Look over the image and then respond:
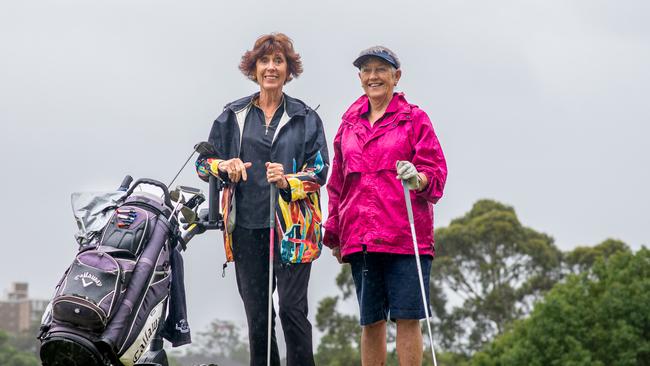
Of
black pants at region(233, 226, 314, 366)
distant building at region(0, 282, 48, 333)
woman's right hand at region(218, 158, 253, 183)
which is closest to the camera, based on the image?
woman's right hand at region(218, 158, 253, 183)

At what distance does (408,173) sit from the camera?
8766mm

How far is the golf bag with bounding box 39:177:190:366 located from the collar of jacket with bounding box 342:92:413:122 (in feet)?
4.93

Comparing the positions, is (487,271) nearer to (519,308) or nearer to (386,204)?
(519,308)

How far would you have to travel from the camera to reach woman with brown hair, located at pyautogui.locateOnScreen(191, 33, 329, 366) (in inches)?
370

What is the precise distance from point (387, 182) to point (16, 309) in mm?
126025

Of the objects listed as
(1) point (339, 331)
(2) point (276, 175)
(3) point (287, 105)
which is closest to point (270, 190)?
(2) point (276, 175)

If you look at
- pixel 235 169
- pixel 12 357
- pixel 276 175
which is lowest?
pixel 276 175

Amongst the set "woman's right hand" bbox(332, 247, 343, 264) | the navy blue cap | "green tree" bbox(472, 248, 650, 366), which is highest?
"green tree" bbox(472, 248, 650, 366)

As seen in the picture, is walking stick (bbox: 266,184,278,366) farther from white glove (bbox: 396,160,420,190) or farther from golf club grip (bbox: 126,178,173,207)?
white glove (bbox: 396,160,420,190)

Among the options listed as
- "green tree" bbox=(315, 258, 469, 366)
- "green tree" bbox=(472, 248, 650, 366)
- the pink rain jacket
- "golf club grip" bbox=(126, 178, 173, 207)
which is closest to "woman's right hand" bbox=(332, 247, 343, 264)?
the pink rain jacket

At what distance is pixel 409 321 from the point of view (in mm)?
9000

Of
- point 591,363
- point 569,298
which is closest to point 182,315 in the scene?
point 591,363

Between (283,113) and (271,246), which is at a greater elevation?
(283,113)

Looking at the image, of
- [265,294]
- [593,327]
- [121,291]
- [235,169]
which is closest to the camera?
[121,291]
